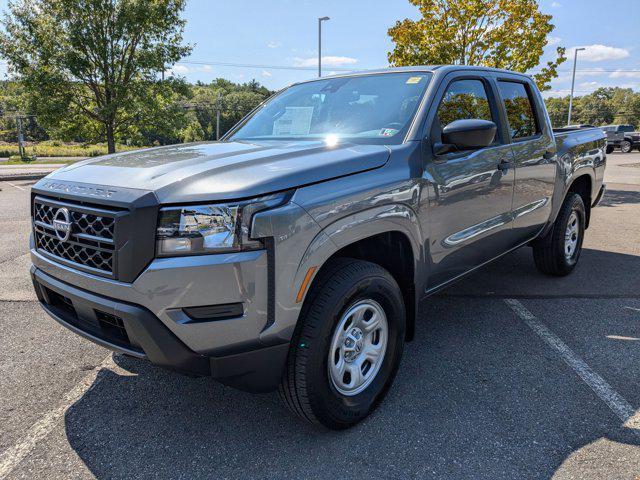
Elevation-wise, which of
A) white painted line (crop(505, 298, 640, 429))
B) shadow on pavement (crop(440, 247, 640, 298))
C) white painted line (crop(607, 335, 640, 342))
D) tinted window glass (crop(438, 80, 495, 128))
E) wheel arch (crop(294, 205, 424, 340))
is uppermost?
tinted window glass (crop(438, 80, 495, 128))

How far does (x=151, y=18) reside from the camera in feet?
55.8

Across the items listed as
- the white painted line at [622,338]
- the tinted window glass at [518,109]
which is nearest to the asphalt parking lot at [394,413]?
the white painted line at [622,338]

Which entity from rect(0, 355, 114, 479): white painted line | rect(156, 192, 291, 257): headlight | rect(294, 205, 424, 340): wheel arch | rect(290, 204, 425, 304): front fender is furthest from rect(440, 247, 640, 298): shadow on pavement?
rect(0, 355, 114, 479): white painted line

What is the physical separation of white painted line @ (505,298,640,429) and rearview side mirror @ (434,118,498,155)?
1.63 meters

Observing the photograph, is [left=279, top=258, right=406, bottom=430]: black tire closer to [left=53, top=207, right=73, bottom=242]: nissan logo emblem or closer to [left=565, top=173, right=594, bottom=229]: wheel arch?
[left=53, top=207, right=73, bottom=242]: nissan logo emblem

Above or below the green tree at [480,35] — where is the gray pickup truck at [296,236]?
below

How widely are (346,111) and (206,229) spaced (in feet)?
5.50

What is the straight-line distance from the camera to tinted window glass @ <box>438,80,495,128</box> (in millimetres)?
3211

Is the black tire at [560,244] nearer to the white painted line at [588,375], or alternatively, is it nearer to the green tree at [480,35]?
the white painted line at [588,375]

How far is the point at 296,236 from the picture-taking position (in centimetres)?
210

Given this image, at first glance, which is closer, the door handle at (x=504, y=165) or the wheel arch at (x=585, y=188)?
the door handle at (x=504, y=165)

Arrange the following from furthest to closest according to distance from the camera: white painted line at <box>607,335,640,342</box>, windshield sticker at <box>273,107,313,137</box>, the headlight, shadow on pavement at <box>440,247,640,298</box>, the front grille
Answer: shadow on pavement at <box>440,247,640,298</box>
white painted line at <box>607,335,640,342</box>
windshield sticker at <box>273,107,313,137</box>
the front grille
the headlight

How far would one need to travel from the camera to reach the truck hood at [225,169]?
207 centimetres

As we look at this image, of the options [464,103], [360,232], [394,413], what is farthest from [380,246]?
[464,103]
